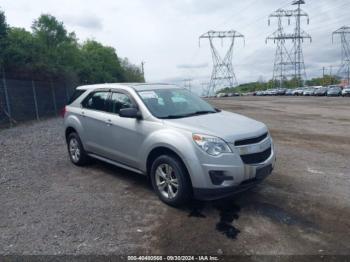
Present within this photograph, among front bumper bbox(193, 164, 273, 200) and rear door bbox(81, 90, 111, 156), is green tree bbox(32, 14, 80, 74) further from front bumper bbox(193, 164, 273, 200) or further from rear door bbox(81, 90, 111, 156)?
front bumper bbox(193, 164, 273, 200)

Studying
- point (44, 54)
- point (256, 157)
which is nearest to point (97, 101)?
point (256, 157)

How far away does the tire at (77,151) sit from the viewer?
Answer: 688 cm

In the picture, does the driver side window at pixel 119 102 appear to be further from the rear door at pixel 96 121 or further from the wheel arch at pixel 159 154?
the wheel arch at pixel 159 154

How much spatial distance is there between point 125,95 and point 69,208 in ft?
6.88

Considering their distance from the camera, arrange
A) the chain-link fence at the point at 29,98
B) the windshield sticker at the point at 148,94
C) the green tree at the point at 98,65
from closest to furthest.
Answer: the windshield sticker at the point at 148,94
the chain-link fence at the point at 29,98
the green tree at the point at 98,65

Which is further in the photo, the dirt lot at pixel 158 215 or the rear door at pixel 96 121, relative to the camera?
the rear door at pixel 96 121

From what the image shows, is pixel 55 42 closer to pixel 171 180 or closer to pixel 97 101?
pixel 97 101

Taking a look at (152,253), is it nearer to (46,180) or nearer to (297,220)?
(297,220)

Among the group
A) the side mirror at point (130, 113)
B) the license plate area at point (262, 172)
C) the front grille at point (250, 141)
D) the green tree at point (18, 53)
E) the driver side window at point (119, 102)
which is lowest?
the license plate area at point (262, 172)

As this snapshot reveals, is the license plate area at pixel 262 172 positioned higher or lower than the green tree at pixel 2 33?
lower

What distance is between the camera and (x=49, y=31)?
25.8 meters

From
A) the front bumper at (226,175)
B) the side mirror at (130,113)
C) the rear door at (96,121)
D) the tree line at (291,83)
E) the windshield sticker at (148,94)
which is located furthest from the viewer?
the tree line at (291,83)

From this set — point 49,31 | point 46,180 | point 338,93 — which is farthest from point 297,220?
point 338,93

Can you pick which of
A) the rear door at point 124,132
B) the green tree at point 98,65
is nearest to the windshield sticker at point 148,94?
the rear door at point 124,132
